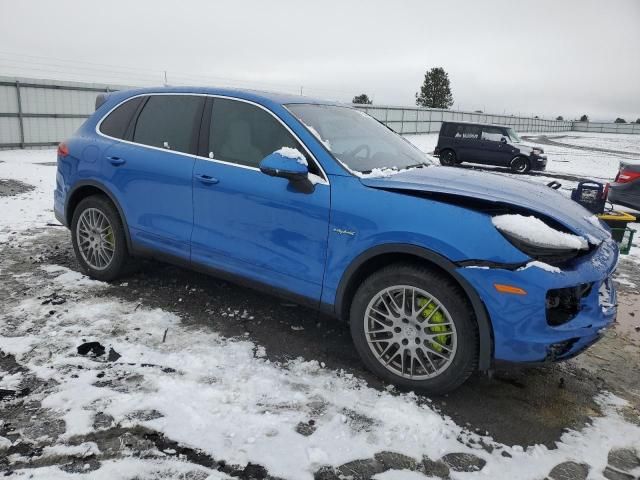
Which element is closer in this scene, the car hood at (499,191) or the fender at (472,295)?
the fender at (472,295)

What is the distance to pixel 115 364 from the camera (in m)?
3.15

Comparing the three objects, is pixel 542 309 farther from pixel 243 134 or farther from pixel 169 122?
pixel 169 122

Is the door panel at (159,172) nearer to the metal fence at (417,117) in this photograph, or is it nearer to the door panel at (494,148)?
the door panel at (494,148)

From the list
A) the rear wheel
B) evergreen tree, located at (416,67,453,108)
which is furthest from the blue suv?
evergreen tree, located at (416,67,453,108)

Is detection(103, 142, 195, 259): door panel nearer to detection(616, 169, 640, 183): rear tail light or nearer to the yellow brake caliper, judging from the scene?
the yellow brake caliper

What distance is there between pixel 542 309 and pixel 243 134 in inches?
93.4

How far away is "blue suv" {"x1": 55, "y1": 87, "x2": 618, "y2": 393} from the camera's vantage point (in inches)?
107

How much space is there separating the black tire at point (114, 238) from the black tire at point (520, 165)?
16.6 metres

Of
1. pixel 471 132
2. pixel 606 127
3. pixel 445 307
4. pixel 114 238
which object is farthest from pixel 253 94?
pixel 606 127

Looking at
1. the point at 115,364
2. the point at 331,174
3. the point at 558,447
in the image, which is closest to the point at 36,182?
the point at 115,364

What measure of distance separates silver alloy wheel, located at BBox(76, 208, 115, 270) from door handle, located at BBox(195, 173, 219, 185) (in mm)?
1236

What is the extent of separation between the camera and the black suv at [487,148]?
58.6 ft

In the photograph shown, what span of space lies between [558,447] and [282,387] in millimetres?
1579

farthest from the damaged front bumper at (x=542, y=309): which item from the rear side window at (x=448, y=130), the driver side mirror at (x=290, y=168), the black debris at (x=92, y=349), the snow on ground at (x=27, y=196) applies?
the rear side window at (x=448, y=130)
